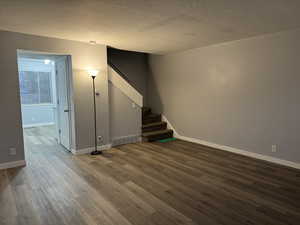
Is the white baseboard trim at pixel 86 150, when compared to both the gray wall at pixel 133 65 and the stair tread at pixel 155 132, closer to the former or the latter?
the stair tread at pixel 155 132

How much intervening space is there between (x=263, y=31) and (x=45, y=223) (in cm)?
441

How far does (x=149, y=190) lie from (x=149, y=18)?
8.07 feet

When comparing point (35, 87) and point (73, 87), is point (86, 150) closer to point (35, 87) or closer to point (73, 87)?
point (73, 87)

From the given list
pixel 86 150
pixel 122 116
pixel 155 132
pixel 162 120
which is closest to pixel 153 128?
pixel 155 132

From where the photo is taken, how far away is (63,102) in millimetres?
5090

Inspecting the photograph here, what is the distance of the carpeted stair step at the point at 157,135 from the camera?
584cm

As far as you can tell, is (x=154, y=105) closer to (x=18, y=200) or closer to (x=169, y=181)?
(x=169, y=181)

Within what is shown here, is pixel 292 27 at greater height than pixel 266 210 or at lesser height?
greater

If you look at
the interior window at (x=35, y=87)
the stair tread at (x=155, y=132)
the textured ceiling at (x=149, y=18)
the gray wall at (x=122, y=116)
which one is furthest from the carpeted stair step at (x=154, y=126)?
the interior window at (x=35, y=87)

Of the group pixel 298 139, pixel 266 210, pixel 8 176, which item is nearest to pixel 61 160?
pixel 8 176

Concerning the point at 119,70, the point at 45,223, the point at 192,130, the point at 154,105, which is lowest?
the point at 45,223

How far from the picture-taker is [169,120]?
6461 mm

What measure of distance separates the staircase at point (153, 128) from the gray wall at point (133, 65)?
3.09 feet

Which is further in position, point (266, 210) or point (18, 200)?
point (18, 200)
